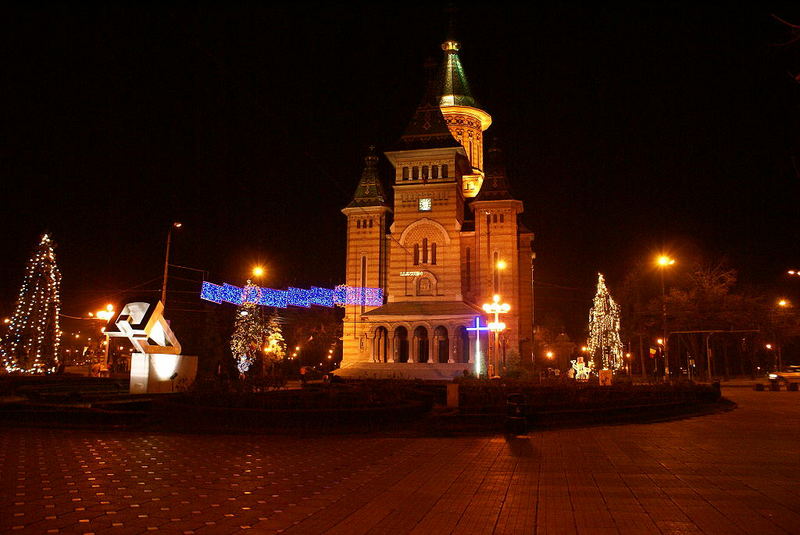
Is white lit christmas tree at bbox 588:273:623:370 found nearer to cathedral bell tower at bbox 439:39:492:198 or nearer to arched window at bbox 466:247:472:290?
arched window at bbox 466:247:472:290

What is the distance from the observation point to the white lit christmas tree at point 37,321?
38500 mm

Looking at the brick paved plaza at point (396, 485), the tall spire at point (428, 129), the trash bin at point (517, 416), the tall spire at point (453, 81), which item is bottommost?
the brick paved plaza at point (396, 485)

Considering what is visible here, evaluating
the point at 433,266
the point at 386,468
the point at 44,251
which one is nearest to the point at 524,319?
the point at 433,266

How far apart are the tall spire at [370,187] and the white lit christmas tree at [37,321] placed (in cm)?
2644

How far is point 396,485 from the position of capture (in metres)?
8.91

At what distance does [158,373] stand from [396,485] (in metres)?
18.4

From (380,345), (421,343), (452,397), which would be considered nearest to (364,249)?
(380,345)

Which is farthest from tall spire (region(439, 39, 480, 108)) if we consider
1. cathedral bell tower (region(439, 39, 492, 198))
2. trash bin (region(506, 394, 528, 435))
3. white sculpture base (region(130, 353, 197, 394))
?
trash bin (region(506, 394, 528, 435))

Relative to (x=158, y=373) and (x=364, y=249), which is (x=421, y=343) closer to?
(x=364, y=249)

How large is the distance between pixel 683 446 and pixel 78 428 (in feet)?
49.6

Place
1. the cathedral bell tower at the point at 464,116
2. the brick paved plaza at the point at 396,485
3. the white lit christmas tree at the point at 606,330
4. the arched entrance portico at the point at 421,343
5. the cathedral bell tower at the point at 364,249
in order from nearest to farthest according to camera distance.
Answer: the brick paved plaza at the point at 396,485
the white lit christmas tree at the point at 606,330
the arched entrance portico at the point at 421,343
the cathedral bell tower at the point at 364,249
the cathedral bell tower at the point at 464,116

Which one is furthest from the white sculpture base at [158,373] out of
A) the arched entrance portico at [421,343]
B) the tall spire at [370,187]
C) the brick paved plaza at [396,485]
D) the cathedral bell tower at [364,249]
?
the tall spire at [370,187]

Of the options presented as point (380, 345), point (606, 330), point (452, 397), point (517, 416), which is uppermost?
point (606, 330)

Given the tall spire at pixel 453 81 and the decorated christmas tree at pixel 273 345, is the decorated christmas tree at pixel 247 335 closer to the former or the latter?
the decorated christmas tree at pixel 273 345
